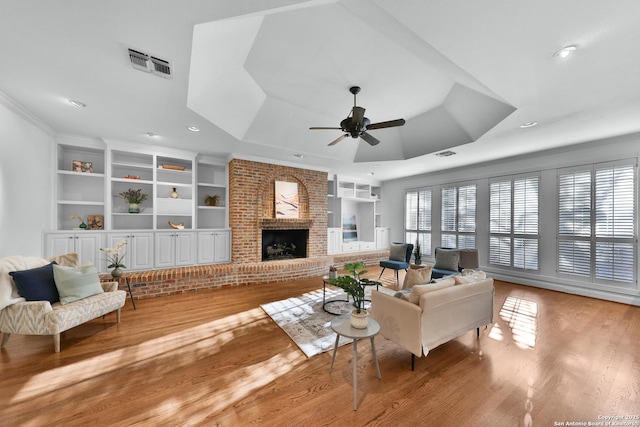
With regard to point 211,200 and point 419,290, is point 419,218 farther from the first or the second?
point 211,200

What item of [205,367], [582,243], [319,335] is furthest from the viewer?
[582,243]

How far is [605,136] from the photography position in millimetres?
4137

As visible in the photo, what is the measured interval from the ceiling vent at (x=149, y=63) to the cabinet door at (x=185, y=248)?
11.1 feet

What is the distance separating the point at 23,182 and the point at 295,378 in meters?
4.43

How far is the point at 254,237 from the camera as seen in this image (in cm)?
548

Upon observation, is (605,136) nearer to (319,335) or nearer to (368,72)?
(368,72)

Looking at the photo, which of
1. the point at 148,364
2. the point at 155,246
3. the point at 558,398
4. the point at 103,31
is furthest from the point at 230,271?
the point at 558,398

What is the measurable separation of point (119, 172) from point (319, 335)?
5.05m

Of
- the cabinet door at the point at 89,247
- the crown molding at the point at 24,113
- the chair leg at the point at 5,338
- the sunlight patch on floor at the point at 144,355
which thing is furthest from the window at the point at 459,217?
the crown molding at the point at 24,113

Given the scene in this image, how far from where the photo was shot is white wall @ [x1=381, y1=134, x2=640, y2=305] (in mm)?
4160

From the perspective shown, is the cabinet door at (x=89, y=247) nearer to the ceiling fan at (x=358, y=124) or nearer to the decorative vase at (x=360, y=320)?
the ceiling fan at (x=358, y=124)

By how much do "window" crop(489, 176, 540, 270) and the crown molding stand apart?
8.39 m

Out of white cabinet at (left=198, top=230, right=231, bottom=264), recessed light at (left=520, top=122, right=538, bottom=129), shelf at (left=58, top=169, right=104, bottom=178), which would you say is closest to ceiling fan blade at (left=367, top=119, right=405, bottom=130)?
A: recessed light at (left=520, top=122, right=538, bottom=129)

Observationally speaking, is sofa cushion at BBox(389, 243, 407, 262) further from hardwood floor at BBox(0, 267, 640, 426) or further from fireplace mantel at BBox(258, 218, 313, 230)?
hardwood floor at BBox(0, 267, 640, 426)
